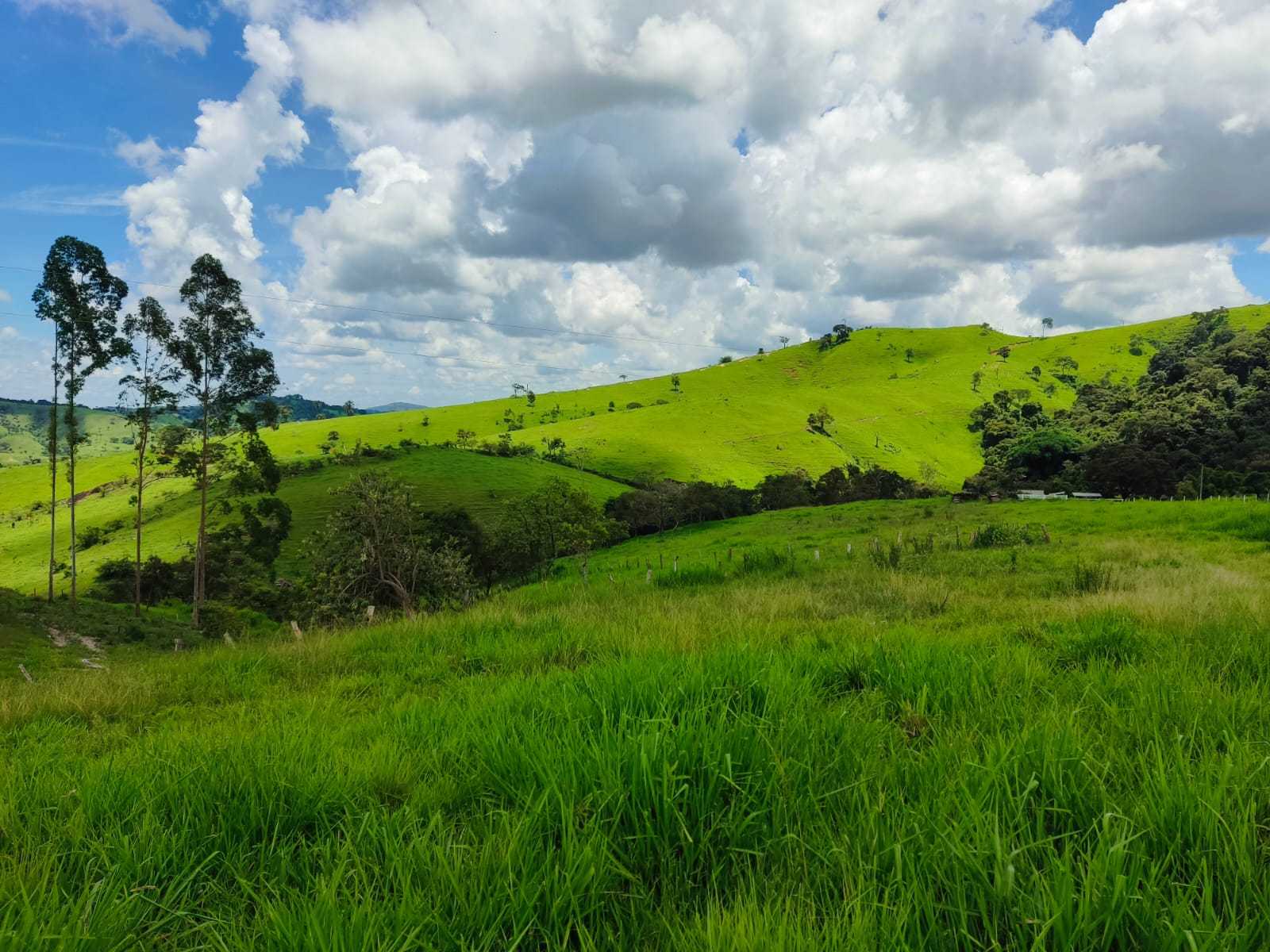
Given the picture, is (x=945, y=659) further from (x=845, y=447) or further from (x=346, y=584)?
(x=845, y=447)

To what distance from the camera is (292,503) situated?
106 metres

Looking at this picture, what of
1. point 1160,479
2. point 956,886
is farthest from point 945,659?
point 1160,479

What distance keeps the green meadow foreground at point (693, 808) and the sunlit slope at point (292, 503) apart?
311 feet

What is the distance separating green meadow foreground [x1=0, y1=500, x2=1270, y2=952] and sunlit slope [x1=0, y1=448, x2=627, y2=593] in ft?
311

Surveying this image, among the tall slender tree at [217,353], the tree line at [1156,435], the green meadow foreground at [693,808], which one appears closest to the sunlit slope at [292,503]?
the tall slender tree at [217,353]

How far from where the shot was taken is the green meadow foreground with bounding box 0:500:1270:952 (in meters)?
1.68

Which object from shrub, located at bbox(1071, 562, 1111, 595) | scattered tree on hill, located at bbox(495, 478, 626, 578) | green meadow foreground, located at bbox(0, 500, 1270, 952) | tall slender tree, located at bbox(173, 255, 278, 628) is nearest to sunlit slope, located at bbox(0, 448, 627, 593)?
scattered tree on hill, located at bbox(495, 478, 626, 578)

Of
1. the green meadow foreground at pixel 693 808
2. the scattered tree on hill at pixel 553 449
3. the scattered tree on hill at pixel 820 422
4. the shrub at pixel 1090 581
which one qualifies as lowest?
the shrub at pixel 1090 581

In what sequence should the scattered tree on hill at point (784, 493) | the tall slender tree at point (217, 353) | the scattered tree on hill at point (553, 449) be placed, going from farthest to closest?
the scattered tree on hill at point (553, 449) < the scattered tree on hill at point (784, 493) < the tall slender tree at point (217, 353)

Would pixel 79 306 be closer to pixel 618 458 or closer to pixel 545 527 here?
pixel 545 527

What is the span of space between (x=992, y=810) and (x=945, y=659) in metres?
2.46

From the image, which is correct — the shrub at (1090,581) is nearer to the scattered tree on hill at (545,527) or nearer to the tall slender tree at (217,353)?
the tall slender tree at (217,353)

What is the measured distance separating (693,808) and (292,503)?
396 feet

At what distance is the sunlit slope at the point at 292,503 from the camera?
91875 millimetres
